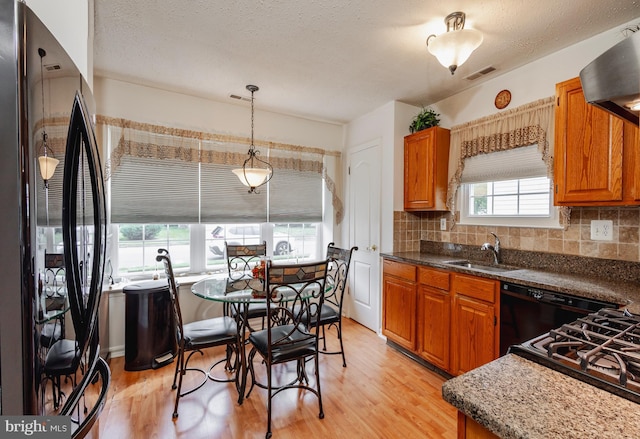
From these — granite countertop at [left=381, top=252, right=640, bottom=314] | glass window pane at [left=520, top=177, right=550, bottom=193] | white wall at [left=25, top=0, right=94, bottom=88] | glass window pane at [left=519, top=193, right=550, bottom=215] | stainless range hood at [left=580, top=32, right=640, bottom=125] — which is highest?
white wall at [left=25, top=0, right=94, bottom=88]

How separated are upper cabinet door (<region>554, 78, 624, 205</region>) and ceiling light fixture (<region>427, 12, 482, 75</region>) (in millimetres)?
774

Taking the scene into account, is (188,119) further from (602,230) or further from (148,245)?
(602,230)

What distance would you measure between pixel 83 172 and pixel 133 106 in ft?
8.39

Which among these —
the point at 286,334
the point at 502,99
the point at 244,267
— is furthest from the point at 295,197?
the point at 502,99

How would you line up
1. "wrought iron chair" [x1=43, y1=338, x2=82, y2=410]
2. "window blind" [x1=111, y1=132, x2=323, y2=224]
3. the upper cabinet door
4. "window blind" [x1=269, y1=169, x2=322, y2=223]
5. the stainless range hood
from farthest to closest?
"window blind" [x1=269, y1=169, x2=322, y2=223]
"window blind" [x1=111, y1=132, x2=323, y2=224]
the upper cabinet door
the stainless range hood
"wrought iron chair" [x1=43, y1=338, x2=82, y2=410]

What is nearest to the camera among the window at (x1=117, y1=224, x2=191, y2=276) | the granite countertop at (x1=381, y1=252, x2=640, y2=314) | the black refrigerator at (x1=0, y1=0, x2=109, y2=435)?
the black refrigerator at (x1=0, y1=0, x2=109, y2=435)

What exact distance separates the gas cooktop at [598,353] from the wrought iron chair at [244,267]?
74.1 inches

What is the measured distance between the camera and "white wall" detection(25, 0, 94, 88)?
0.80m

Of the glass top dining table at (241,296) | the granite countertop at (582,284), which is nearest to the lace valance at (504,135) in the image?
the granite countertop at (582,284)

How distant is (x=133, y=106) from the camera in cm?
289

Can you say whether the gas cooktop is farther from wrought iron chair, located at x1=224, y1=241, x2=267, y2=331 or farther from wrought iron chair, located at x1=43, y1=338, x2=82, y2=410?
wrought iron chair, located at x1=224, y1=241, x2=267, y2=331

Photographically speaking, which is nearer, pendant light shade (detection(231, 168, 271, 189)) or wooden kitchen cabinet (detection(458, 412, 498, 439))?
wooden kitchen cabinet (detection(458, 412, 498, 439))

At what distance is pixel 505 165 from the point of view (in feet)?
8.57

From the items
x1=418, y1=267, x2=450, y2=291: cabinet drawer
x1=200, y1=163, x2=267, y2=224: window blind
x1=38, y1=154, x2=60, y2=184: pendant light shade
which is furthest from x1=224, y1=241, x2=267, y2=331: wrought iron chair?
x1=38, y1=154, x2=60, y2=184: pendant light shade
